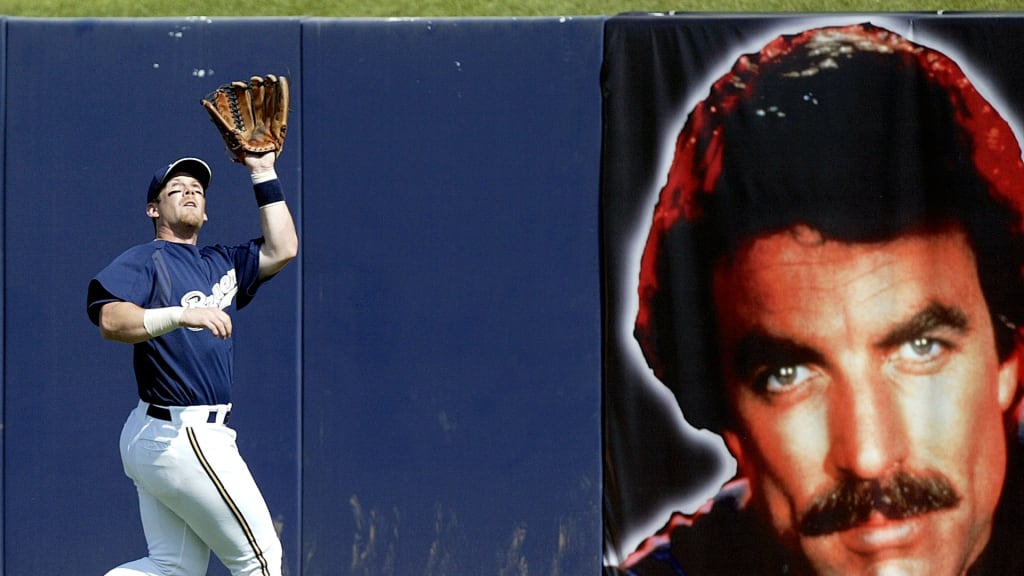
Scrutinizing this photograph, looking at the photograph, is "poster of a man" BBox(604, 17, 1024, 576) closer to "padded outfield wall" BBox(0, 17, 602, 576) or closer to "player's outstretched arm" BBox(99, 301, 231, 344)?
"padded outfield wall" BBox(0, 17, 602, 576)

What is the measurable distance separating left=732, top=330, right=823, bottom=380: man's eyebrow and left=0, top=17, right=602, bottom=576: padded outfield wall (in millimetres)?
596

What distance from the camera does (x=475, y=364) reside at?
596 centimetres

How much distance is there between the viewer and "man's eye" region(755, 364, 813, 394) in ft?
19.5

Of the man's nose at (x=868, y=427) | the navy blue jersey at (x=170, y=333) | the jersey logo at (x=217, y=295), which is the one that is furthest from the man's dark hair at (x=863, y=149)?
the navy blue jersey at (x=170, y=333)

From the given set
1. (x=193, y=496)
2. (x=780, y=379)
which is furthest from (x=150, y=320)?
(x=780, y=379)

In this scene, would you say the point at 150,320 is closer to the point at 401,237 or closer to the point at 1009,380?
the point at 401,237

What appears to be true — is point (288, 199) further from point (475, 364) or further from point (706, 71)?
point (706, 71)

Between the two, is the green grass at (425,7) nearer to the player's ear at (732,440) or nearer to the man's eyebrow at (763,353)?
the man's eyebrow at (763,353)

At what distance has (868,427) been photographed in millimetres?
5883

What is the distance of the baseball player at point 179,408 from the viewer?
4.66 m

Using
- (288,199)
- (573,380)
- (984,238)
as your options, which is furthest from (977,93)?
(288,199)

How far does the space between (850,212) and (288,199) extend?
2.33 m

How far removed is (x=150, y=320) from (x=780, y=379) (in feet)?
8.84

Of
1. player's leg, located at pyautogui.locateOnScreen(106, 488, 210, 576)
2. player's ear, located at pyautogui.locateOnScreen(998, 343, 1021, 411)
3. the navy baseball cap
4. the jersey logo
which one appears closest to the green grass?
the navy baseball cap
